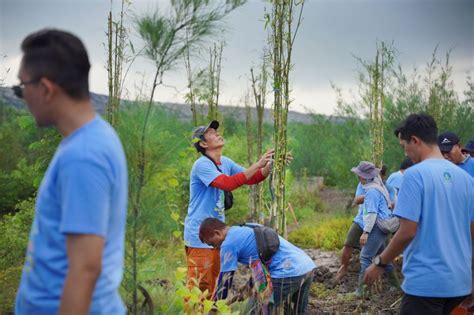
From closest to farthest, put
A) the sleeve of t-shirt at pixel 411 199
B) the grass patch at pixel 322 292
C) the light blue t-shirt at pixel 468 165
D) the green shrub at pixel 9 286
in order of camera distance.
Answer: the sleeve of t-shirt at pixel 411 199, the green shrub at pixel 9 286, the light blue t-shirt at pixel 468 165, the grass patch at pixel 322 292

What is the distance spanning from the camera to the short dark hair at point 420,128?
157 inches

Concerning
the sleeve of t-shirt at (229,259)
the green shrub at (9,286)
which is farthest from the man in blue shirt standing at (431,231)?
the green shrub at (9,286)

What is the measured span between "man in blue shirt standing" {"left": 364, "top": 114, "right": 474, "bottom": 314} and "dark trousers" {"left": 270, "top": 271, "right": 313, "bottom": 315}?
1227mm

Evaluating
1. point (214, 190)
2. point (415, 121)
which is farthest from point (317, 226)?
point (415, 121)

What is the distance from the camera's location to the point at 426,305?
3.92 metres

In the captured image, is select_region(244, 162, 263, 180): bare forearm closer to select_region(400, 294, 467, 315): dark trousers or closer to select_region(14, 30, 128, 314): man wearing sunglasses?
select_region(400, 294, 467, 315): dark trousers

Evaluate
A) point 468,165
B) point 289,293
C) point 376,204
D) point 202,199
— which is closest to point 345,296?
point 376,204

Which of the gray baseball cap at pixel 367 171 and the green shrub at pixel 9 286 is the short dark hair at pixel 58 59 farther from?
the gray baseball cap at pixel 367 171

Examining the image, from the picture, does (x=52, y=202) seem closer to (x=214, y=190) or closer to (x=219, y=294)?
(x=219, y=294)

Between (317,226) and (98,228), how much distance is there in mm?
11258

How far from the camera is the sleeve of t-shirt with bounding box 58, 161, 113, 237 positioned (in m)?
2.10

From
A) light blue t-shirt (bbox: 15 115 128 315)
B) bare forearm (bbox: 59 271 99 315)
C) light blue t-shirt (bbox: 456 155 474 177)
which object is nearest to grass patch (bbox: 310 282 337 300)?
light blue t-shirt (bbox: 456 155 474 177)

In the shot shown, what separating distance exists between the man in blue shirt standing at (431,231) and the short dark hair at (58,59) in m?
2.26

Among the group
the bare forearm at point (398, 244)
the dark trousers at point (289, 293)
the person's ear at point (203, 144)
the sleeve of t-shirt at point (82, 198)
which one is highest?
the person's ear at point (203, 144)
